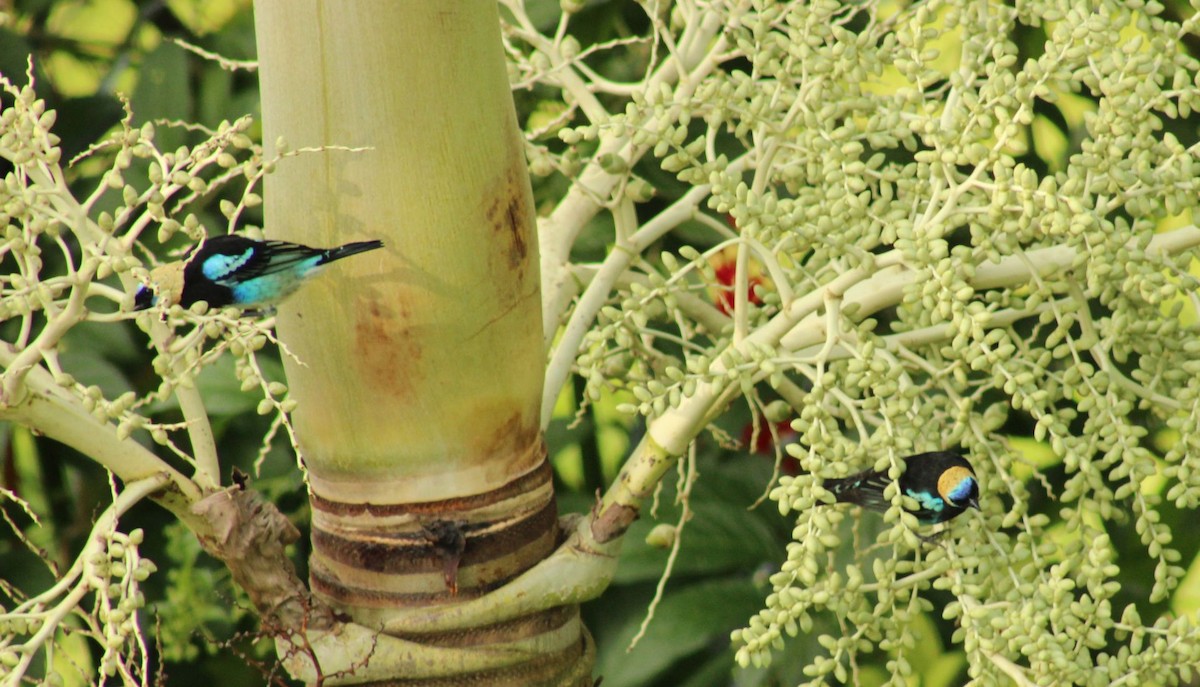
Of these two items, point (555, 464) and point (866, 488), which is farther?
point (555, 464)

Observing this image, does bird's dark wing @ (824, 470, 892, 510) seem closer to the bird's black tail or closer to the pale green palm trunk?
the pale green palm trunk

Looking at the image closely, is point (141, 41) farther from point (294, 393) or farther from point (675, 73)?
point (294, 393)

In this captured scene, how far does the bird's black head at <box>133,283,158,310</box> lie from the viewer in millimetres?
637

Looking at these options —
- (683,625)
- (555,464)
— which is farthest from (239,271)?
(555,464)

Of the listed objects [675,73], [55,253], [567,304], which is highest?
[675,73]

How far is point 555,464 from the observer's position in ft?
5.27

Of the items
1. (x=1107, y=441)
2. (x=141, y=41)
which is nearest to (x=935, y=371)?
(x=1107, y=441)

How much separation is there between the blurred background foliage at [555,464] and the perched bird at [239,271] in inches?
19.1

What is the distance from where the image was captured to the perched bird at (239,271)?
2.11 ft

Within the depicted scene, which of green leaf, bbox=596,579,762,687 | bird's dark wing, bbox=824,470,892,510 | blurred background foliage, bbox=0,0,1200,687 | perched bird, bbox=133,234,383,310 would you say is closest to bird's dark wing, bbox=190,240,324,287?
perched bird, bbox=133,234,383,310

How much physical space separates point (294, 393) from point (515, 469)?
0.14 meters

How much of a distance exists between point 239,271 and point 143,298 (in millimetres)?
51

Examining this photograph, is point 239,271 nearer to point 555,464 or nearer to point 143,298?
point 143,298

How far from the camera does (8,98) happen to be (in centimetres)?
157
